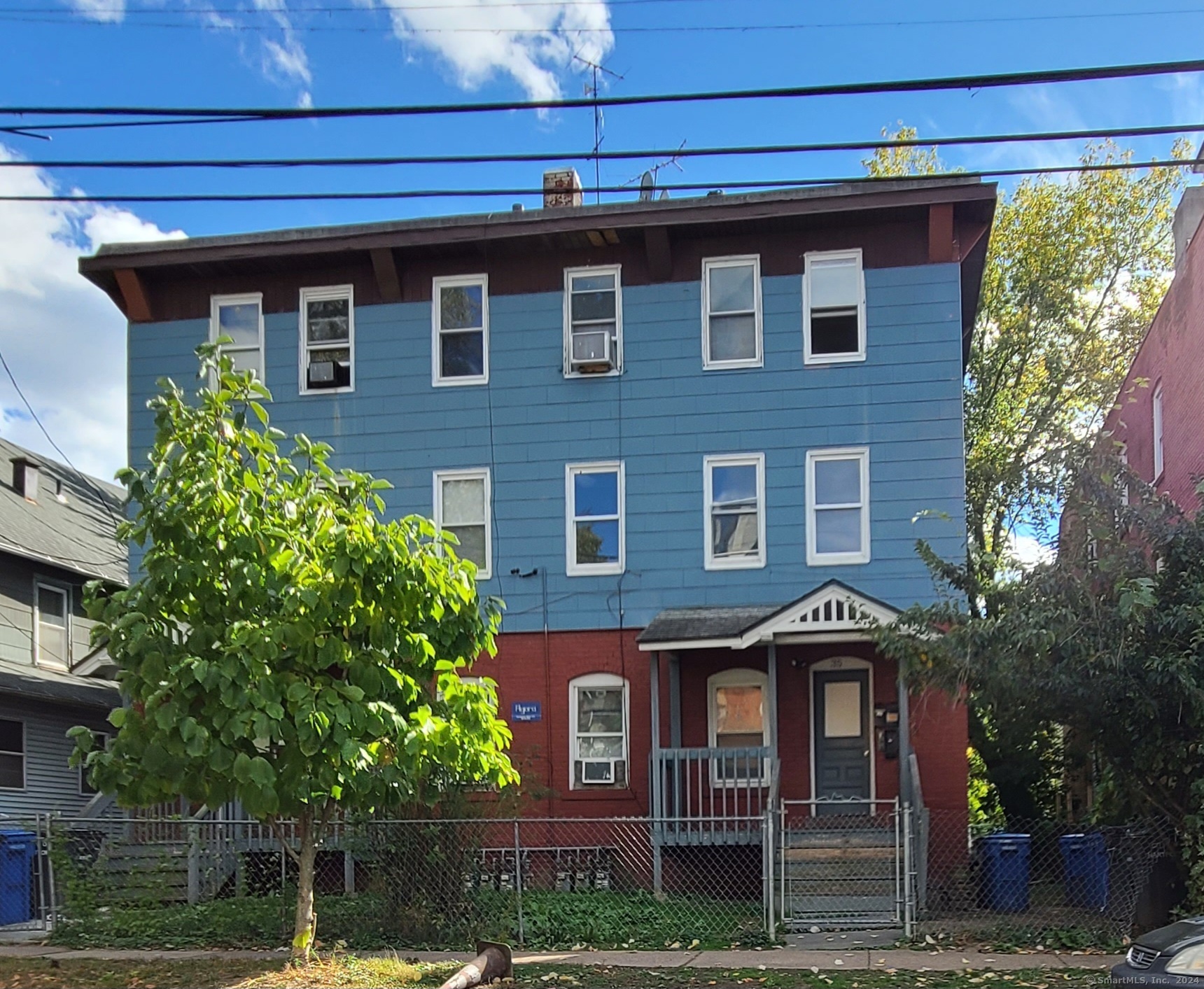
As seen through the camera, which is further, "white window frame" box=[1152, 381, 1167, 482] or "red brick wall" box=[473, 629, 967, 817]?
"white window frame" box=[1152, 381, 1167, 482]

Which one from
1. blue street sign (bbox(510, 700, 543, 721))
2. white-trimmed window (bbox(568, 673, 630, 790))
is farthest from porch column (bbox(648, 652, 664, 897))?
blue street sign (bbox(510, 700, 543, 721))

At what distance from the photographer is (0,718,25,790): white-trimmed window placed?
20.5 m

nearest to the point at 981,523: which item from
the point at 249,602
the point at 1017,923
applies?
the point at 1017,923

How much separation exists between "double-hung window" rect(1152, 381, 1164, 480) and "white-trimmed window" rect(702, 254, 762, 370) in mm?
7093

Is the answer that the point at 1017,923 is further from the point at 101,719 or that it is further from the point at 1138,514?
the point at 101,719

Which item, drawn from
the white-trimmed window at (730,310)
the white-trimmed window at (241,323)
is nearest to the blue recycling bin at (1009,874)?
the white-trimmed window at (730,310)

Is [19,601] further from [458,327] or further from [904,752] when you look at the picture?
[904,752]

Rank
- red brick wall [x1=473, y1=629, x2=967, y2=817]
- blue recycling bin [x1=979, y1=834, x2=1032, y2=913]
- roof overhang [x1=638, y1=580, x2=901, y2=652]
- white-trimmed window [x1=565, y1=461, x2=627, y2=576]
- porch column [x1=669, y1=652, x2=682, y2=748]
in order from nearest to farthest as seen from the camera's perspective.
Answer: blue recycling bin [x1=979, y1=834, x2=1032, y2=913]
roof overhang [x1=638, y1=580, x2=901, y2=652]
red brick wall [x1=473, y1=629, x2=967, y2=817]
porch column [x1=669, y1=652, x2=682, y2=748]
white-trimmed window [x1=565, y1=461, x2=627, y2=576]

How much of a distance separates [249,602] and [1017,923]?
8.00 metres

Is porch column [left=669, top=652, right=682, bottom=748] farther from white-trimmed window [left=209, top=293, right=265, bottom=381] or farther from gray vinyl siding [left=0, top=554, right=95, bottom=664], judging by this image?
gray vinyl siding [left=0, top=554, right=95, bottom=664]

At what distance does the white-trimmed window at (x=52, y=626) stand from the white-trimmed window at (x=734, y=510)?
41.7 feet

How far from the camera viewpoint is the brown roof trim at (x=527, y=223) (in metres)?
17.1

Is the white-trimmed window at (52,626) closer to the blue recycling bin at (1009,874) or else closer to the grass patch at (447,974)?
the grass patch at (447,974)

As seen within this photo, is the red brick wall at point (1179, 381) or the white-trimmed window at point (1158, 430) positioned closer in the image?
the red brick wall at point (1179, 381)
